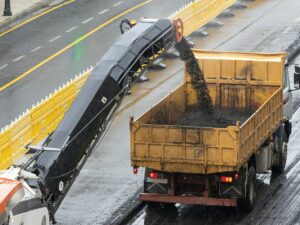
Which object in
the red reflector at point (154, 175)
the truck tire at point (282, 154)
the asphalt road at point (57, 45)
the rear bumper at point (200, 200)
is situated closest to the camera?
the rear bumper at point (200, 200)

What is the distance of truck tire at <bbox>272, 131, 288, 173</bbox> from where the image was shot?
3262 centimetres

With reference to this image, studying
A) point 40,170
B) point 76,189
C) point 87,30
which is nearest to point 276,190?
point 76,189

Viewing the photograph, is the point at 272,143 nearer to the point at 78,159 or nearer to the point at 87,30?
the point at 78,159

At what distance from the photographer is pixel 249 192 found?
2984 cm

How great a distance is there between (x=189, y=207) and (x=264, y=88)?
Answer: 4160mm

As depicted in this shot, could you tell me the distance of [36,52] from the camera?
48125 mm

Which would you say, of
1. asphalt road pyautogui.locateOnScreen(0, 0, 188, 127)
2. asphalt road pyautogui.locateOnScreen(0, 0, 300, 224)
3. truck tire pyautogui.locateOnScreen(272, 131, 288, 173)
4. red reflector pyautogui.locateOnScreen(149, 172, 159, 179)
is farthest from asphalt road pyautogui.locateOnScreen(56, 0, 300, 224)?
truck tire pyautogui.locateOnScreen(272, 131, 288, 173)

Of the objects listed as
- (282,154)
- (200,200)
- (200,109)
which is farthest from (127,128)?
(200,200)

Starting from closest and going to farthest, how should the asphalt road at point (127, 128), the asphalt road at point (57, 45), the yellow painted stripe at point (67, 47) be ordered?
the asphalt road at point (127, 128) → the asphalt road at point (57, 45) → the yellow painted stripe at point (67, 47)

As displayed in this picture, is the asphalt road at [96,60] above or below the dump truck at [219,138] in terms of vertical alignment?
below

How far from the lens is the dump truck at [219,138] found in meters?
28.7

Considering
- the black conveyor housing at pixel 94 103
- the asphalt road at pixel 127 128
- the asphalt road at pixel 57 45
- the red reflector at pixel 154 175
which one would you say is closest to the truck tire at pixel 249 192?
the asphalt road at pixel 127 128

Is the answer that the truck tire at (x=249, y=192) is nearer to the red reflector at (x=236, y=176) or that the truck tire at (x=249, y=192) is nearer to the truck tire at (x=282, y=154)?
the red reflector at (x=236, y=176)

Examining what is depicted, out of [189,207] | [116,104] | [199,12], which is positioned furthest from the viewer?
[199,12]
